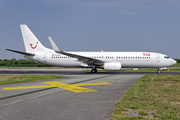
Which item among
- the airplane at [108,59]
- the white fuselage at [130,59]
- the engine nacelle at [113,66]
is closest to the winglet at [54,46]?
the airplane at [108,59]

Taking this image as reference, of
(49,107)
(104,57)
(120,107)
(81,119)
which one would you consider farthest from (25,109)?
(104,57)

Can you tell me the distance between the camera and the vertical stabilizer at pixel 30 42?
102ft

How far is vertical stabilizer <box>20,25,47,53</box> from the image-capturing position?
31.0m

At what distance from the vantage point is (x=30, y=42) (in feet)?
102

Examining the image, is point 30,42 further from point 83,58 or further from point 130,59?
point 130,59

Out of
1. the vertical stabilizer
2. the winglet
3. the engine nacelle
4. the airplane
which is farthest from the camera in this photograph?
the vertical stabilizer

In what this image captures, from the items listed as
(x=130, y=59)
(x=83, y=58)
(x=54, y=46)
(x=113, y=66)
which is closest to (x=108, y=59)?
(x=113, y=66)

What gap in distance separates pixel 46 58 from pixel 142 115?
26.8m

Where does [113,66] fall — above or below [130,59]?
below

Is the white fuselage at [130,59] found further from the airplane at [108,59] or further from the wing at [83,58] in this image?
the wing at [83,58]

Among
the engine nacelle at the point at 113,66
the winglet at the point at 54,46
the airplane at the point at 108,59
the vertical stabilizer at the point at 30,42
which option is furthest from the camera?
the vertical stabilizer at the point at 30,42

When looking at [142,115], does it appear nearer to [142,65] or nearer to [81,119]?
[81,119]

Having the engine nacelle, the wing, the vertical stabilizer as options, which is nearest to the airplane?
the wing

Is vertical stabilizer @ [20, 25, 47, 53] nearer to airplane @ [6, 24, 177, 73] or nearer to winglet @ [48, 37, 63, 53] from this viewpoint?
airplane @ [6, 24, 177, 73]
